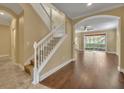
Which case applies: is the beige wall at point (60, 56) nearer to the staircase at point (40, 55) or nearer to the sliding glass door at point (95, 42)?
the staircase at point (40, 55)

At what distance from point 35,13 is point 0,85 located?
10.4 ft

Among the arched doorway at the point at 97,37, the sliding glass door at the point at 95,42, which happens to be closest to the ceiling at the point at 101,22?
the arched doorway at the point at 97,37

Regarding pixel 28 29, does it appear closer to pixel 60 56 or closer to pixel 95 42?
pixel 60 56

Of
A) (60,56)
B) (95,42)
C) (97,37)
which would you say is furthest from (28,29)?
(95,42)

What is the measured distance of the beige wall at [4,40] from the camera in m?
7.99

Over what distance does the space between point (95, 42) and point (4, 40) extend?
10312 millimetres

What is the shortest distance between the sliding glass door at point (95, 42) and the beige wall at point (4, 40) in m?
9.19

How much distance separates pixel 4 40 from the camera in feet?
26.7

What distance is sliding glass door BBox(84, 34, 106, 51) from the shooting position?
470 inches

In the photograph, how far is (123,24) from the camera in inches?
149

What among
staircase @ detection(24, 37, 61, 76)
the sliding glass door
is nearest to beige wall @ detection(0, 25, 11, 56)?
staircase @ detection(24, 37, 61, 76)

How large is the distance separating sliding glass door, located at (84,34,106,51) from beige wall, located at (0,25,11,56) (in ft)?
30.1

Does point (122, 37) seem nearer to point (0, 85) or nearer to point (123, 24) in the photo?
point (123, 24)

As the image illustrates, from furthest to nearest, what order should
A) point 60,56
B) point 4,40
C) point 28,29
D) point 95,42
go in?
point 95,42
point 4,40
point 60,56
point 28,29
